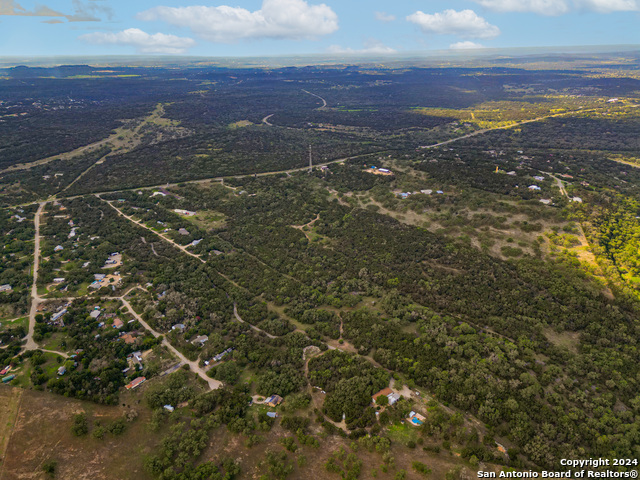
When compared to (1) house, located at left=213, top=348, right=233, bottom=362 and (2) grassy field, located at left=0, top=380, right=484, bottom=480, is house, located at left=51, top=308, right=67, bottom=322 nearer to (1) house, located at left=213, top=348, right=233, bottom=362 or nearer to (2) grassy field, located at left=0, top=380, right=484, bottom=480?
(2) grassy field, located at left=0, top=380, right=484, bottom=480

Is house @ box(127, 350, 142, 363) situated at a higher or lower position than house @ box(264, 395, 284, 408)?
higher

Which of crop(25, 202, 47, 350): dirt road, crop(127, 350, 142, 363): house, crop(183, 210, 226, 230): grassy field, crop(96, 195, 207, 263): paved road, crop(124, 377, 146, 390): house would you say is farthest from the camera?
crop(183, 210, 226, 230): grassy field

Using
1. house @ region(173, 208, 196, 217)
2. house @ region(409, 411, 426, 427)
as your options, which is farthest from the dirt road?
house @ region(409, 411, 426, 427)

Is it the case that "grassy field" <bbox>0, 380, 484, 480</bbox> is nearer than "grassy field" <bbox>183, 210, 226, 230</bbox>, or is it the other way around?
"grassy field" <bbox>0, 380, 484, 480</bbox>

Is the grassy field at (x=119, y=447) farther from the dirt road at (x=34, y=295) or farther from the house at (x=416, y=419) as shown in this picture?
the dirt road at (x=34, y=295)

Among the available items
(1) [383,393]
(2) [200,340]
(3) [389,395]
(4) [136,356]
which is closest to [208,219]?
(2) [200,340]

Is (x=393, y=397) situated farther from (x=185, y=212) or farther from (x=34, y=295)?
(x=185, y=212)

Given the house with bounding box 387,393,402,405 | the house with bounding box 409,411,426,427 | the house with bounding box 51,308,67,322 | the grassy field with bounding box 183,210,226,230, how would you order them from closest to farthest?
1. the house with bounding box 409,411,426,427
2. the house with bounding box 387,393,402,405
3. the house with bounding box 51,308,67,322
4. the grassy field with bounding box 183,210,226,230

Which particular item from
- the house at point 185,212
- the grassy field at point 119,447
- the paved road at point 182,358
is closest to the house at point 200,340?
the paved road at point 182,358

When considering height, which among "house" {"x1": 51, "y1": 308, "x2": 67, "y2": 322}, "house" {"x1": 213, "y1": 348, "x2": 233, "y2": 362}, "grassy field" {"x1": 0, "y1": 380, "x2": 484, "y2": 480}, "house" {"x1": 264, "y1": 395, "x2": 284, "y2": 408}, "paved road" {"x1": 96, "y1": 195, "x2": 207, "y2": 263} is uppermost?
"paved road" {"x1": 96, "y1": 195, "x2": 207, "y2": 263}
